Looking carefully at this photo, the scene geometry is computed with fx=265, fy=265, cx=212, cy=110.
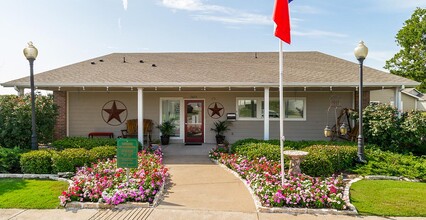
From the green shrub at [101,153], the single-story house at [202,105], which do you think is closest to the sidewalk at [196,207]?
the green shrub at [101,153]

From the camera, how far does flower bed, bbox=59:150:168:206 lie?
5223 mm

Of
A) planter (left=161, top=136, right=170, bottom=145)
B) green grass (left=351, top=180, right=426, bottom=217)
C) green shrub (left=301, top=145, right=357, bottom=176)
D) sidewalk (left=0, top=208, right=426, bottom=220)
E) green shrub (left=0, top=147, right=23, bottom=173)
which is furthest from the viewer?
planter (left=161, top=136, right=170, bottom=145)

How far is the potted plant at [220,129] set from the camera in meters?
12.1

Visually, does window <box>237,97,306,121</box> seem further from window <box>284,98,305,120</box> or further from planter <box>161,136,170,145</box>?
planter <box>161,136,170,145</box>

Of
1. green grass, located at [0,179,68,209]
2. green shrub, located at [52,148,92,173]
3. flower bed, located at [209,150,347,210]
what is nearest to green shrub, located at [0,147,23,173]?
green grass, located at [0,179,68,209]

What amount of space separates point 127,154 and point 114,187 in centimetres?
73

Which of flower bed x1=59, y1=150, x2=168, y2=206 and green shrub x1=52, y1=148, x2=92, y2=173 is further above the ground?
green shrub x1=52, y1=148, x2=92, y2=173

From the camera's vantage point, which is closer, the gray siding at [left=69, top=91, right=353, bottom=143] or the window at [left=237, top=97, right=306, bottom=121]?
the window at [left=237, top=97, right=306, bottom=121]

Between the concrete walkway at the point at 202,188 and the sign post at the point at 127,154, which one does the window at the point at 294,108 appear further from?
the sign post at the point at 127,154

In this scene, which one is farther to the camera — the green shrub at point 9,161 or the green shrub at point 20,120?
the green shrub at point 20,120

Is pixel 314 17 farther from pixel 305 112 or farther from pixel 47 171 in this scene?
pixel 47 171

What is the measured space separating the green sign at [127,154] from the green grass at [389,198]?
15.1 ft

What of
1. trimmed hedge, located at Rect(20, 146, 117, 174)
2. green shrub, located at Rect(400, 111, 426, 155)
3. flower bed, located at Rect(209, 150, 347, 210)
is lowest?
flower bed, located at Rect(209, 150, 347, 210)

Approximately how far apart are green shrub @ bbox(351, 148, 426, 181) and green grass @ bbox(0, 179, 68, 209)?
24.9 feet
